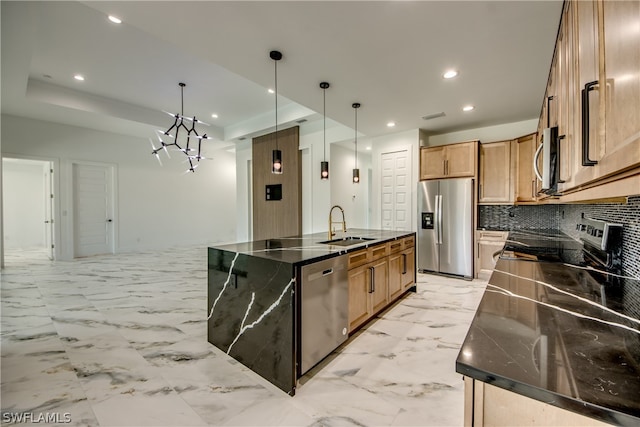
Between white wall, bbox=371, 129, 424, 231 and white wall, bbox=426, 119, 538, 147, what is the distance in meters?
0.51

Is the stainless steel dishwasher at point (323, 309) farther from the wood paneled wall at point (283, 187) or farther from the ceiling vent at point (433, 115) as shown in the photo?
the wood paneled wall at point (283, 187)

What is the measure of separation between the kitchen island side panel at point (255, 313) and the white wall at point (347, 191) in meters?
3.88

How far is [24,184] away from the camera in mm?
8562

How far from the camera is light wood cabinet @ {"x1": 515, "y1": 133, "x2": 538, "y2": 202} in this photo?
4.08 meters

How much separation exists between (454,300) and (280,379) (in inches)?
105

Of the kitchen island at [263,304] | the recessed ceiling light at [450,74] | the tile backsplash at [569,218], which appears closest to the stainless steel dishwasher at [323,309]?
the kitchen island at [263,304]

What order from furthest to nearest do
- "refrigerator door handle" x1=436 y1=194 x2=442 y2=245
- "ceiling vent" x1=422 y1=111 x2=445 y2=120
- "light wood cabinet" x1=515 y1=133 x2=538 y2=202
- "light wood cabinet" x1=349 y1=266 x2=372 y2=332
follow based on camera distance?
"refrigerator door handle" x1=436 y1=194 x2=442 y2=245 < "ceiling vent" x1=422 y1=111 x2=445 y2=120 < "light wood cabinet" x1=515 y1=133 x2=538 y2=202 < "light wood cabinet" x1=349 y1=266 x2=372 y2=332

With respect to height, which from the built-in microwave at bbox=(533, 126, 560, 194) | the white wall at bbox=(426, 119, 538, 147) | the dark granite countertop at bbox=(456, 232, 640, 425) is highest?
the white wall at bbox=(426, 119, 538, 147)

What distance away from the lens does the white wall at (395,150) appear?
16.7 feet

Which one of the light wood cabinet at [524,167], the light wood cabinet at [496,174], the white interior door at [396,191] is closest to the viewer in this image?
the light wood cabinet at [524,167]

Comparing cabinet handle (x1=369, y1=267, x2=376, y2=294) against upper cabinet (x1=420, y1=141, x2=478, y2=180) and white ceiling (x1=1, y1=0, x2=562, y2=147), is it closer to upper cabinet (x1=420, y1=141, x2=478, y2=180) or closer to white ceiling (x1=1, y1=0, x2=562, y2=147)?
white ceiling (x1=1, y1=0, x2=562, y2=147)

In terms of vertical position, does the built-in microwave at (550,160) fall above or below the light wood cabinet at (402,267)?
above

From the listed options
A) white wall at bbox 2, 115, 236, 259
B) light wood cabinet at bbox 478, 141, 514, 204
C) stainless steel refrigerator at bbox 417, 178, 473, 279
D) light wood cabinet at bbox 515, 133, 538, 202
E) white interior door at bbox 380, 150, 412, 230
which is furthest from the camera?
white wall at bbox 2, 115, 236, 259

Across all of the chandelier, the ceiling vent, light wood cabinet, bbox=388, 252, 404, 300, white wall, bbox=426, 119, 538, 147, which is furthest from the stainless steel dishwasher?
white wall, bbox=426, 119, 538, 147
